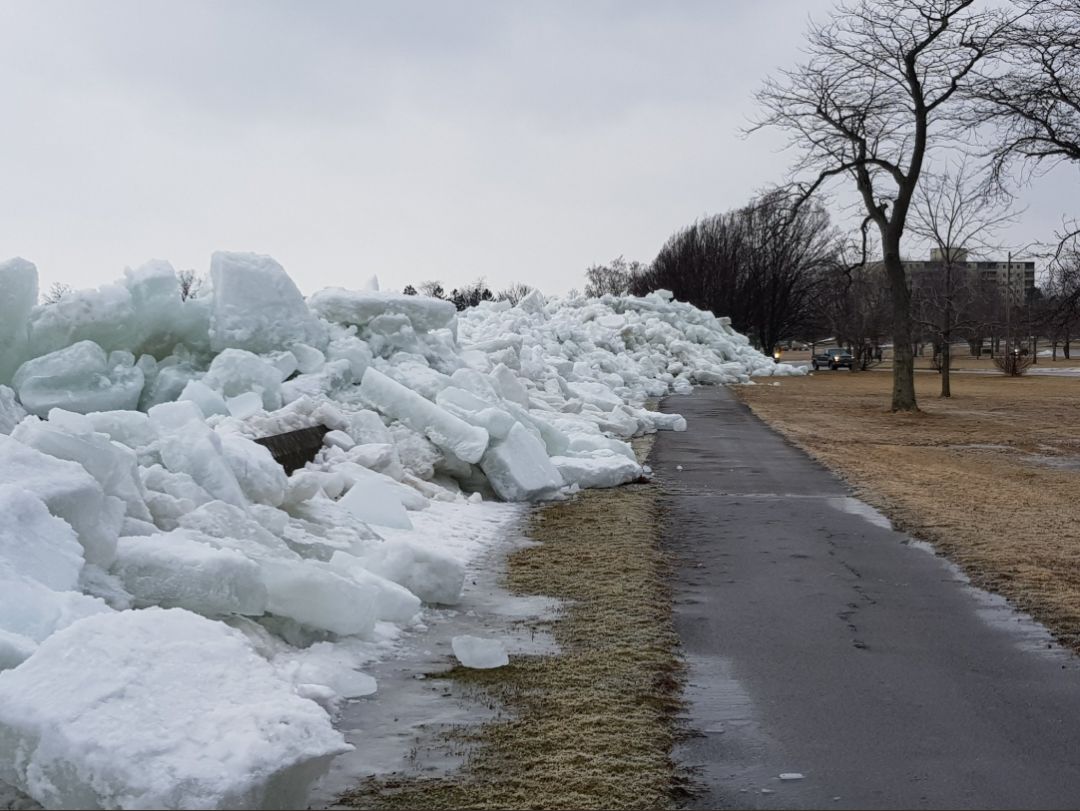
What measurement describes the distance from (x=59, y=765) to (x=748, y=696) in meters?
2.63

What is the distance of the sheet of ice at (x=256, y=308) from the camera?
10.7m

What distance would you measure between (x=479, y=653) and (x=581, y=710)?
0.70 m

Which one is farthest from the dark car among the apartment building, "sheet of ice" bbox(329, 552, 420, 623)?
"sheet of ice" bbox(329, 552, 420, 623)

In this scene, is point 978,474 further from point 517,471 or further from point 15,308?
point 15,308

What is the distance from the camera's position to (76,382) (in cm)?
904

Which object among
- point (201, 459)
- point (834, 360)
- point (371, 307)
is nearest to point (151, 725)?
point (201, 459)

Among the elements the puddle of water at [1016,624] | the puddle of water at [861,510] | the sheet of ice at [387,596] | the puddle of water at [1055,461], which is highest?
the sheet of ice at [387,596]

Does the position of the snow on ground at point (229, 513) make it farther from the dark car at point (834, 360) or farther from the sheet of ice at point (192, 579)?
the dark car at point (834, 360)

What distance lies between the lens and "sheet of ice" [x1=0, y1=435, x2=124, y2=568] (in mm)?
4363

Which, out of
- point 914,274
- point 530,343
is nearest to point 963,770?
point 530,343

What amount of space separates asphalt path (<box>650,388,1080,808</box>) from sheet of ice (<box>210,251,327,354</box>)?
4.87 m

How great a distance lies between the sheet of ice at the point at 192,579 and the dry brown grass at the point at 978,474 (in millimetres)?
3915

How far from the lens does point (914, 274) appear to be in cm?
5794

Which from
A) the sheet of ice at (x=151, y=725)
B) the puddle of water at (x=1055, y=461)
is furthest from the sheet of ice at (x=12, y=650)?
the puddle of water at (x=1055, y=461)
